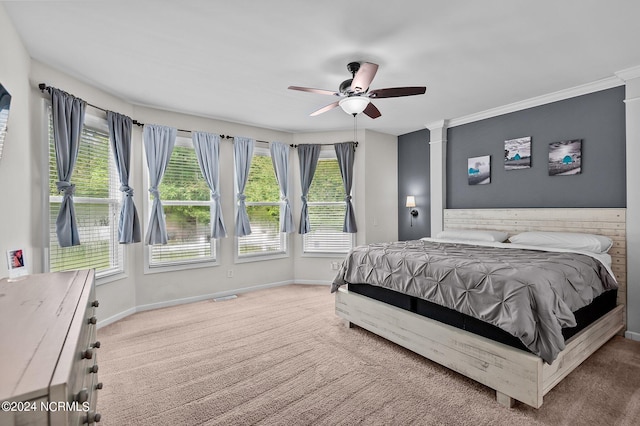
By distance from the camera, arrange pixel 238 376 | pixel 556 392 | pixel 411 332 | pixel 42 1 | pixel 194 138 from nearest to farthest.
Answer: pixel 42 1 < pixel 556 392 < pixel 238 376 < pixel 411 332 < pixel 194 138

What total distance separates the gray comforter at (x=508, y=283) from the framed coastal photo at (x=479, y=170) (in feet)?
5.04

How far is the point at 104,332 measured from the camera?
3262mm

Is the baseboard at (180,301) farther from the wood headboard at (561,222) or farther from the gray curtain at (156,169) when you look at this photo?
the wood headboard at (561,222)

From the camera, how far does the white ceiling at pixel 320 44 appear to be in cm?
212

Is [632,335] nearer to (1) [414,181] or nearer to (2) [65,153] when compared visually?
(1) [414,181]

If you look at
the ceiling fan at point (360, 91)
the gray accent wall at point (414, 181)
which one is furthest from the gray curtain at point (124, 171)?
the gray accent wall at point (414, 181)

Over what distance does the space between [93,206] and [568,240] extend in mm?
5098

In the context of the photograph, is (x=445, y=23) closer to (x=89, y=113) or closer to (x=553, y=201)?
(x=553, y=201)

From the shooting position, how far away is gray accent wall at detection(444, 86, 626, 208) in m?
3.33

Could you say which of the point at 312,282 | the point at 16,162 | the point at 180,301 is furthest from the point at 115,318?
the point at 312,282

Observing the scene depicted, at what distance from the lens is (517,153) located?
407 centimetres

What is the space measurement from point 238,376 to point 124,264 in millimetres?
2297

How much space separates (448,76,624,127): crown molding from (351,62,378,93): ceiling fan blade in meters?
2.44

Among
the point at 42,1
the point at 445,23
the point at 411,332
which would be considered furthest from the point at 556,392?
the point at 42,1
